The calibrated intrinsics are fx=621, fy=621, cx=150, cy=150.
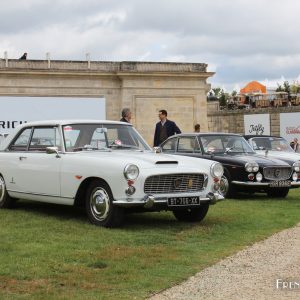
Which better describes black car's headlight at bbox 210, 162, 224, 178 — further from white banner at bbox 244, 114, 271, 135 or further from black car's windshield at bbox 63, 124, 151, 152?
white banner at bbox 244, 114, 271, 135

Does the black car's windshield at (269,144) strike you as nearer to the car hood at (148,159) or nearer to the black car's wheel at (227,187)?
the black car's wheel at (227,187)

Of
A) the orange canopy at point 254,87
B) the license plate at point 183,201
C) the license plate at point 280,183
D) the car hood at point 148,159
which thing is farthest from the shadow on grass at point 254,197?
the orange canopy at point 254,87

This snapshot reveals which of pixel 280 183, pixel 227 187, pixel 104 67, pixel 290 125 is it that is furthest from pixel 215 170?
pixel 290 125

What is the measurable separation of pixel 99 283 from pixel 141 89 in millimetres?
26900

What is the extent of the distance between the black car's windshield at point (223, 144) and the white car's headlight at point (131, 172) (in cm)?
559

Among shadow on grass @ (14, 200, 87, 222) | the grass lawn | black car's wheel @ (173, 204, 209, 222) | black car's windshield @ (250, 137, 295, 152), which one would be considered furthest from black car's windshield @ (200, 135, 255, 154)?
black car's wheel @ (173, 204, 209, 222)

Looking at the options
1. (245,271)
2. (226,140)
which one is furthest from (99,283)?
(226,140)

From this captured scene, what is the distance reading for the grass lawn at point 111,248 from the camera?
5449mm

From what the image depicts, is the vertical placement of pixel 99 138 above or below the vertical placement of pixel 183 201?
above

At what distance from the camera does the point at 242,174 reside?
12859 millimetres

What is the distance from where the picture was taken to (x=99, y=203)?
8.48m

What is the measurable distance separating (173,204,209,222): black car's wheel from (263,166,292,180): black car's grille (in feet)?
13.0

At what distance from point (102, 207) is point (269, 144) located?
908 centimetres

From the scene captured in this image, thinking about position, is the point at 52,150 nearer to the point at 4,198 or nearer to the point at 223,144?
the point at 4,198
